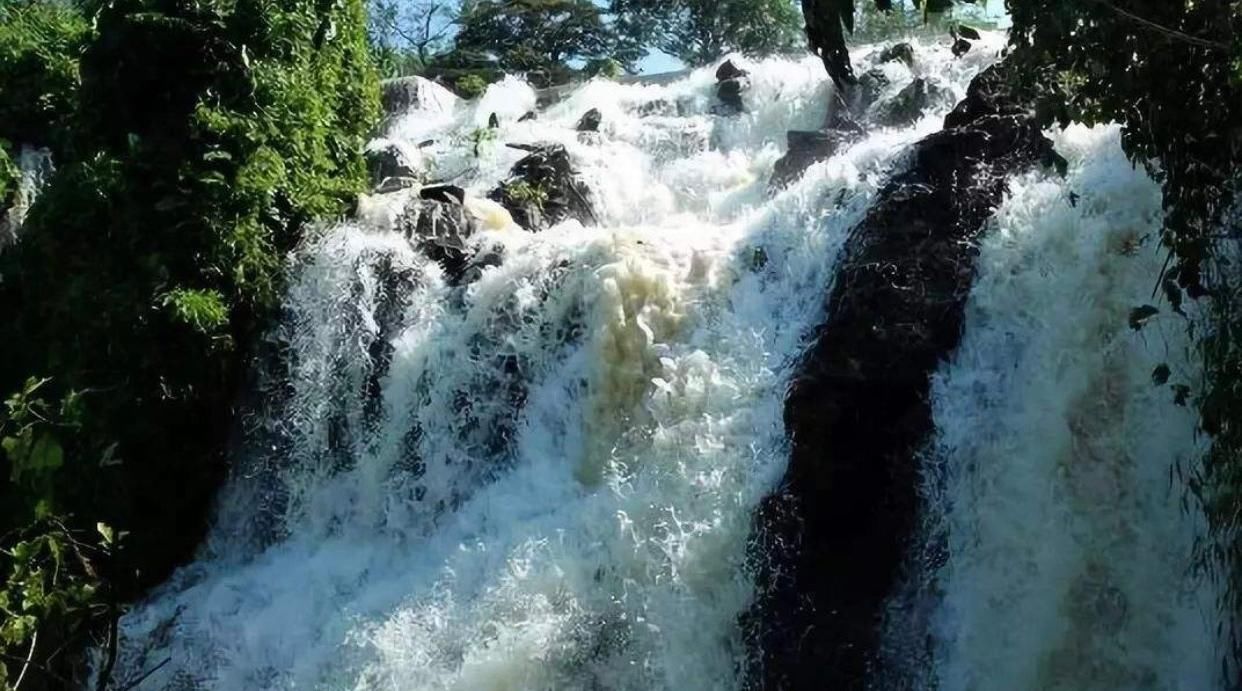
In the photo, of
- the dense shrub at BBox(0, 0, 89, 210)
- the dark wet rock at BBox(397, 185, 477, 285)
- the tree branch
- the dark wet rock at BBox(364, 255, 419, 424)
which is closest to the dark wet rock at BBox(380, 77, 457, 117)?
the dense shrub at BBox(0, 0, 89, 210)

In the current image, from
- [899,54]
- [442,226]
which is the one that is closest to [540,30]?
[899,54]

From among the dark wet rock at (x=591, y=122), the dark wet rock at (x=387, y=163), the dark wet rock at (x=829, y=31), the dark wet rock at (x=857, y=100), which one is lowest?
the dark wet rock at (x=591, y=122)

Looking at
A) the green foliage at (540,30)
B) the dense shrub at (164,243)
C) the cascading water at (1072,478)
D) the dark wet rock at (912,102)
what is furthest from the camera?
the green foliage at (540,30)

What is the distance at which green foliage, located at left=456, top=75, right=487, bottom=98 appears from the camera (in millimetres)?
19609

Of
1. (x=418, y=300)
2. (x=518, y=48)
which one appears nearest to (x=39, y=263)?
(x=418, y=300)

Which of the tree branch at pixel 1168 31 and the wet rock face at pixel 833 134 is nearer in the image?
the tree branch at pixel 1168 31

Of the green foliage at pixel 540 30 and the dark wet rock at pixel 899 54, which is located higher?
the dark wet rock at pixel 899 54

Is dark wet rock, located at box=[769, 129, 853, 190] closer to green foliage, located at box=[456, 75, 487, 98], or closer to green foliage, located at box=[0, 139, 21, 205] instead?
green foliage, located at box=[456, 75, 487, 98]

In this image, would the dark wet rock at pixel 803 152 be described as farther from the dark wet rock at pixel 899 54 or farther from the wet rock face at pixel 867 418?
the wet rock face at pixel 867 418

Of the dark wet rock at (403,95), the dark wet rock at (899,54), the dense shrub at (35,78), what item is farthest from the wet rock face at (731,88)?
the dense shrub at (35,78)

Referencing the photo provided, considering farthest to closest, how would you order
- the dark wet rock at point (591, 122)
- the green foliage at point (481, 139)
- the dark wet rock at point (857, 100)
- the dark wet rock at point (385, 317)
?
the dark wet rock at point (591, 122) < the green foliage at point (481, 139) < the dark wet rock at point (857, 100) < the dark wet rock at point (385, 317)

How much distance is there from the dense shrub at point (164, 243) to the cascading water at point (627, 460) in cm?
41

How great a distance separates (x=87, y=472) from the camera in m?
11.4

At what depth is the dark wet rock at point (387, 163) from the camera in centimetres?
1389
